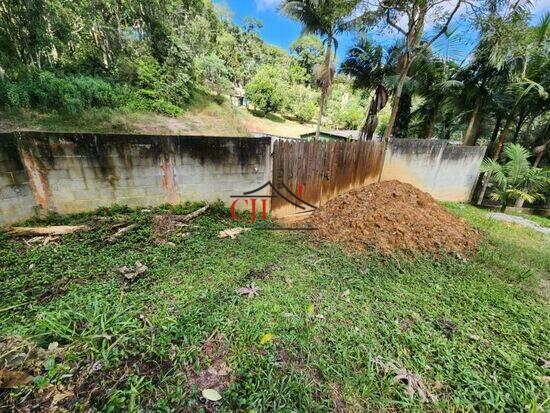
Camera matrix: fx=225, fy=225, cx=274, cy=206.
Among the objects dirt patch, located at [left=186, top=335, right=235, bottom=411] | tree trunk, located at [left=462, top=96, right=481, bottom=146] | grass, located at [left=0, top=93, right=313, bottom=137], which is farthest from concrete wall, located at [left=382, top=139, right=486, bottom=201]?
grass, located at [left=0, top=93, right=313, bottom=137]

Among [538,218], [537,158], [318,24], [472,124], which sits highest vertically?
[318,24]

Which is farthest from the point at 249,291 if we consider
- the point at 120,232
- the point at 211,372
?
the point at 120,232

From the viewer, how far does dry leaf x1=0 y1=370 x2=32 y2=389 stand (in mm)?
1365

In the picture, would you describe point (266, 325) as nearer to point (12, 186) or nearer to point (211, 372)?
point (211, 372)

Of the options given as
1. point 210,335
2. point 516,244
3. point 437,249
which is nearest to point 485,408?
point 210,335

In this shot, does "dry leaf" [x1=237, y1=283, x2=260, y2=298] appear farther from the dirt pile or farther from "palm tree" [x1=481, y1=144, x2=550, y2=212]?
"palm tree" [x1=481, y1=144, x2=550, y2=212]

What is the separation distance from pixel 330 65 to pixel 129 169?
10882 mm

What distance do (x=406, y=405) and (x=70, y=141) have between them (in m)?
4.79

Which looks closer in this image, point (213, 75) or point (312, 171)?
point (312, 171)

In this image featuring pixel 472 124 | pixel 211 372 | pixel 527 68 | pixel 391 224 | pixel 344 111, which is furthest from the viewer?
pixel 344 111

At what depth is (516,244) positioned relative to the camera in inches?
169

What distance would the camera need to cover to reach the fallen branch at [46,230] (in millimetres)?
2980

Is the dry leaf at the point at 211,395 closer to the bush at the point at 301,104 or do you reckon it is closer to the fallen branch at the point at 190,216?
the fallen branch at the point at 190,216

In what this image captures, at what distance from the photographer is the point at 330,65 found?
10.9m
